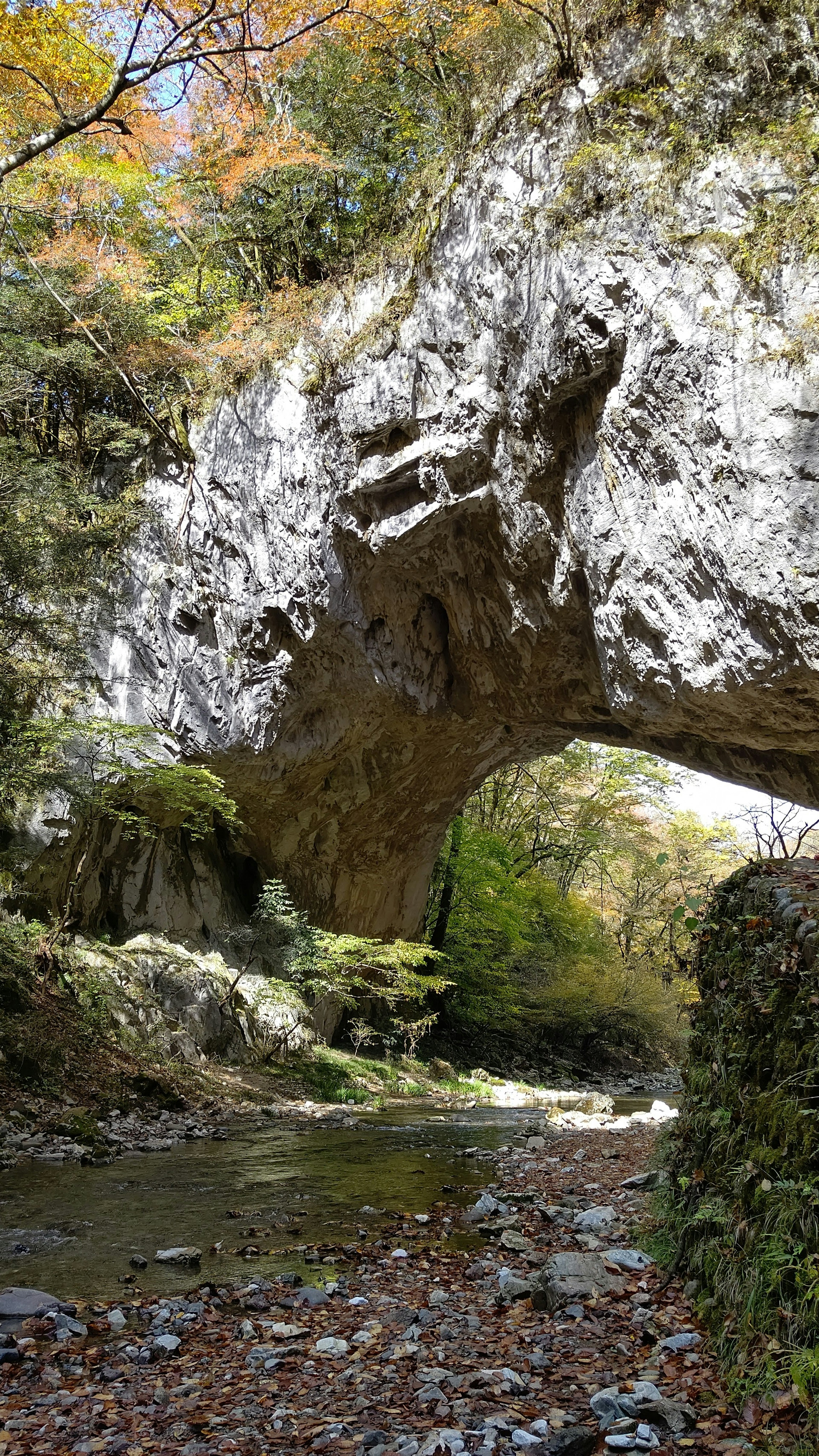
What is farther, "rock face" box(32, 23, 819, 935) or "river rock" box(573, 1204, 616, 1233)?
"rock face" box(32, 23, 819, 935)

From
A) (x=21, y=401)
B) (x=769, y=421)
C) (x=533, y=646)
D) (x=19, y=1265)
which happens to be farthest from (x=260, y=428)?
(x=19, y=1265)

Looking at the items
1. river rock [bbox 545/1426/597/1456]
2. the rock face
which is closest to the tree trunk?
the rock face

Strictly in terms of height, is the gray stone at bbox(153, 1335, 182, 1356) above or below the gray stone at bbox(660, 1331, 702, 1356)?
below

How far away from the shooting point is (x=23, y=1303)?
3.29 m

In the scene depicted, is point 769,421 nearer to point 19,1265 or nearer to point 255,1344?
point 255,1344

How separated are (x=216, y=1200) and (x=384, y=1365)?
2916 mm

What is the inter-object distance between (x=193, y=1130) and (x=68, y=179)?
44.9 feet

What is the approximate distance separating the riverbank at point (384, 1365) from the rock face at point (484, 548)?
4952mm

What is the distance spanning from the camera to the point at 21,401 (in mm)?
12797

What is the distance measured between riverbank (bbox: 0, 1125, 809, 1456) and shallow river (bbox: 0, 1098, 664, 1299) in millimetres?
376

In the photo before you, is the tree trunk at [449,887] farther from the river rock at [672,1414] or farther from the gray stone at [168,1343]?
the river rock at [672,1414]

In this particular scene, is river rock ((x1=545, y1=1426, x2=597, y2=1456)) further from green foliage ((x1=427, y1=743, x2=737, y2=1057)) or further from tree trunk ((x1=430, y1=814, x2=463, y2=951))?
tree trunk ((x1=430, y1=814, x2=463, y2=951))

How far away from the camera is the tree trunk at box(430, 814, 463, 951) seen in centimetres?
1767

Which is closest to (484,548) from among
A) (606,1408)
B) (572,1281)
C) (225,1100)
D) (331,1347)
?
(225,1100)
